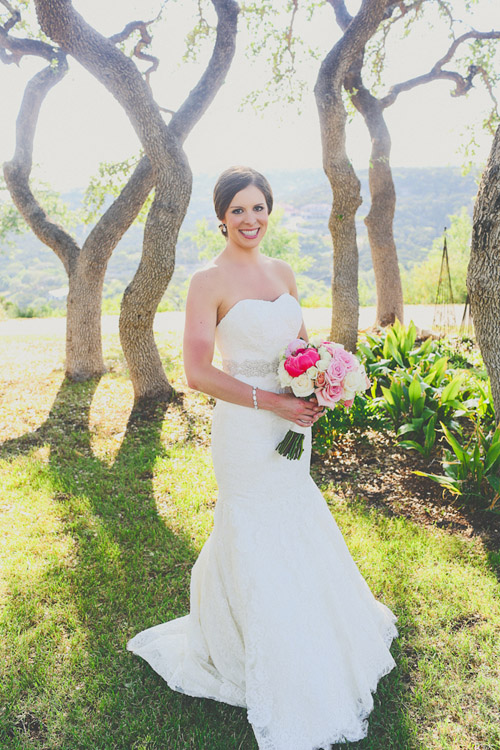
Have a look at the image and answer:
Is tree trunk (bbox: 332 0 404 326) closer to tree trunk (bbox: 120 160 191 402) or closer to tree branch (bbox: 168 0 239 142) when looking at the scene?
tree branch (bbox: 168 0 239 142)

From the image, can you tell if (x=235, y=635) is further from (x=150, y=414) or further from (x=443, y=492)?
(x=150, y=414)

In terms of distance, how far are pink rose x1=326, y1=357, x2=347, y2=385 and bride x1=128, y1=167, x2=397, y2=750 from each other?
8.0 inches

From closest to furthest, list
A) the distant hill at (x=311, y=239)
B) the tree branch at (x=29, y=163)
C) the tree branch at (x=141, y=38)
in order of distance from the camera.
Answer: the tree branch at (x=29, y=163) < the tree branch at (x=141, y=38) < the distant hill at (x=311, y=239)

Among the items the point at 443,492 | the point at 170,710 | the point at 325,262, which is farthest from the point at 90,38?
the point at 325,262

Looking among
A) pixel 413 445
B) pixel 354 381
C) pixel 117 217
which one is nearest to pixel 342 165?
pixel 117 217

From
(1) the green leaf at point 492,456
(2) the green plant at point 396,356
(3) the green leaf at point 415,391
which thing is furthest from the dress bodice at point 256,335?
(2) the green plant at point 396,356

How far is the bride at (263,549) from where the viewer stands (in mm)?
2551

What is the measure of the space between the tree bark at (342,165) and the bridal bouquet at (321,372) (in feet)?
22.4

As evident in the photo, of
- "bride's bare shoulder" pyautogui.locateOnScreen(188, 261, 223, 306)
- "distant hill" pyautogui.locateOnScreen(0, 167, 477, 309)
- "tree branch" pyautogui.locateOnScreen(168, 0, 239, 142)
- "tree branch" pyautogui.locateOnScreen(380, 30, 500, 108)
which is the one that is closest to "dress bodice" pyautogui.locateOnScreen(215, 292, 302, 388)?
"bride's bare shoulder" pyautogui.locateOnScreen(188, 261, 223, 306)

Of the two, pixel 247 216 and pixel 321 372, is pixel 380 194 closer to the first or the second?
pixel 247 216

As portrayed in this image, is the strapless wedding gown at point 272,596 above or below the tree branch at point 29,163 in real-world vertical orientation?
below

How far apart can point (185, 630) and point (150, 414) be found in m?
4.41

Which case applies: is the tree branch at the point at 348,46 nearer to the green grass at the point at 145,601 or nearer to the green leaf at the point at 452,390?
the green leaf at the point at 452,390

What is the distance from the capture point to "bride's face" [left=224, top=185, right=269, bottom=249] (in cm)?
260
